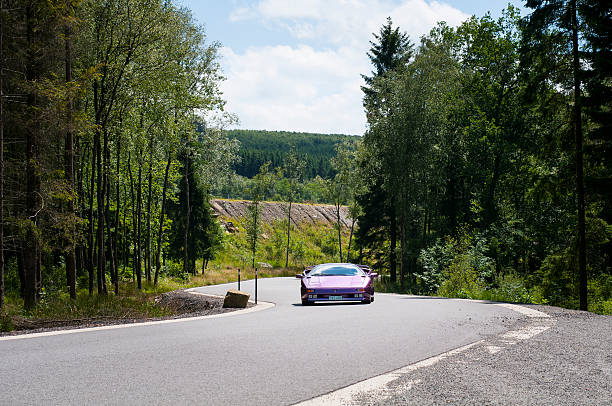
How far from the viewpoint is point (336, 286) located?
17.2m

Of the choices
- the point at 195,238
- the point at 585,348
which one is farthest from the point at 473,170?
the point at 585,348

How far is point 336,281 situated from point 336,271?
0.67 m

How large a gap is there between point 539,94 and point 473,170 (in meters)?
16.5

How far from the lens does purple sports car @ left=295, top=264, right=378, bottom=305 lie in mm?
17203

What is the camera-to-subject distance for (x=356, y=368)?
6773mm

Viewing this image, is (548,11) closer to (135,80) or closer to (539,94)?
(539,94)

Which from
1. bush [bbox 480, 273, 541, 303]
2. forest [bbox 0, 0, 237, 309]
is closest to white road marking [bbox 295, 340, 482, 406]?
forest [bbox 0, 0, 237, 309]

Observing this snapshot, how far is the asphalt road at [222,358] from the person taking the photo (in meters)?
5.52

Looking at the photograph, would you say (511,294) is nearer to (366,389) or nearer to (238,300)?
(238,300)

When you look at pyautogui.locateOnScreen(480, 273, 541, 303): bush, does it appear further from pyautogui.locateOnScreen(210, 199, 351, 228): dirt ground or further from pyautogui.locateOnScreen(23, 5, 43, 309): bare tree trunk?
pyautogui.locateOnScreen(210, 199, 351, 228): dirt ground

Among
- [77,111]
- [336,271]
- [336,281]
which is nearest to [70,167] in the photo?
[77,111]

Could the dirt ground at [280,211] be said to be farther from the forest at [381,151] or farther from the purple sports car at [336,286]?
the purple sports car at [336,286]

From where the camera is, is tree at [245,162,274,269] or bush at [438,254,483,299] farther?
tree at [245,162,274,269]

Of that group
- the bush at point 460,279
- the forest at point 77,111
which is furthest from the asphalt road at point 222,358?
the bush at point 460,279
